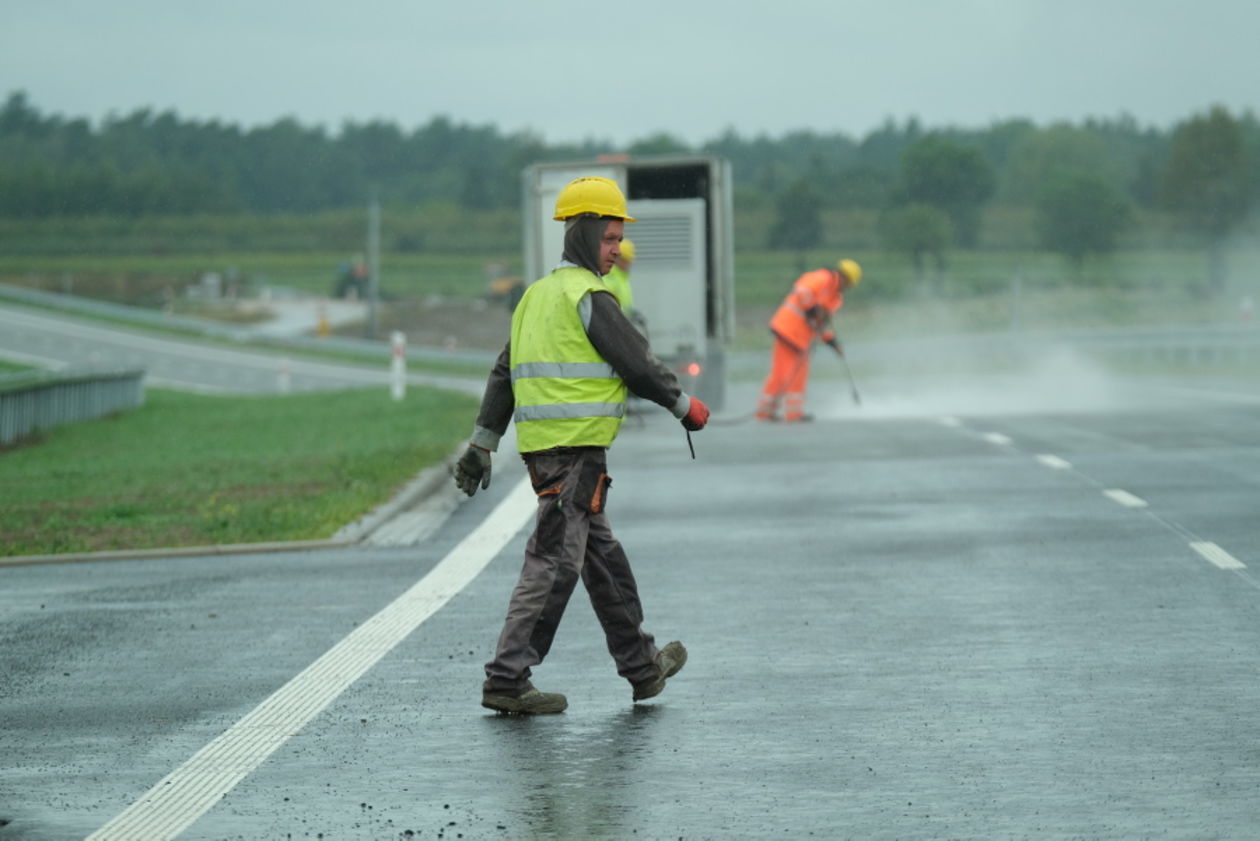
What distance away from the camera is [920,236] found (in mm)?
89562

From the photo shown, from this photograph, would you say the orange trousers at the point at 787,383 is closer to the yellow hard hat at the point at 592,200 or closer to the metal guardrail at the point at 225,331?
the yellow hard hat at the point at 592,200

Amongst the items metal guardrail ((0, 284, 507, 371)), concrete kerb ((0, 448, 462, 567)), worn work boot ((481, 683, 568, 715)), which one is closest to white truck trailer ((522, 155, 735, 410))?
concrete kerb ((0, 448, 462, 567))

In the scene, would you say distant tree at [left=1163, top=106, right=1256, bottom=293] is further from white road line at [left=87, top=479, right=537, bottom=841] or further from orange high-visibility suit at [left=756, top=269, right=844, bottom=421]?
white road line at [left=87, top=479, right=537, bottom=841]

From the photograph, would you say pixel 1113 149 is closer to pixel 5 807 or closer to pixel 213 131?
pixel 213 131

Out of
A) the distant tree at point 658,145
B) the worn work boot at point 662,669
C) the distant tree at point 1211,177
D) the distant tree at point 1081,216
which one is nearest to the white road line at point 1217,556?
the worn work boot at point 662,669

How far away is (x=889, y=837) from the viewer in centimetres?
581

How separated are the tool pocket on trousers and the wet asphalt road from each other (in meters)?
0.72

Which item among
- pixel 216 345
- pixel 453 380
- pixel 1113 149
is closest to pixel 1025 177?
pixel 1113 149

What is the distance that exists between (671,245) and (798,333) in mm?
3732

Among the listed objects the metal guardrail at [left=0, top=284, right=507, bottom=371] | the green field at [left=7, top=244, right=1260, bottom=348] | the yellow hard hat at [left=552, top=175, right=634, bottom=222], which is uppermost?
the yellow hard hat at [left=552, top=175, right=634, bottom=222]

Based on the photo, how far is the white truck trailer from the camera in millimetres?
28500

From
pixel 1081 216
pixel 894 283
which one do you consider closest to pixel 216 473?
pixel 894 283

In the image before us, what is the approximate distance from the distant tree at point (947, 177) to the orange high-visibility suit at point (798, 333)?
75.2 metres

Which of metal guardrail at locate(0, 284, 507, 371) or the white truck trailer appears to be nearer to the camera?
the white truck trailer
